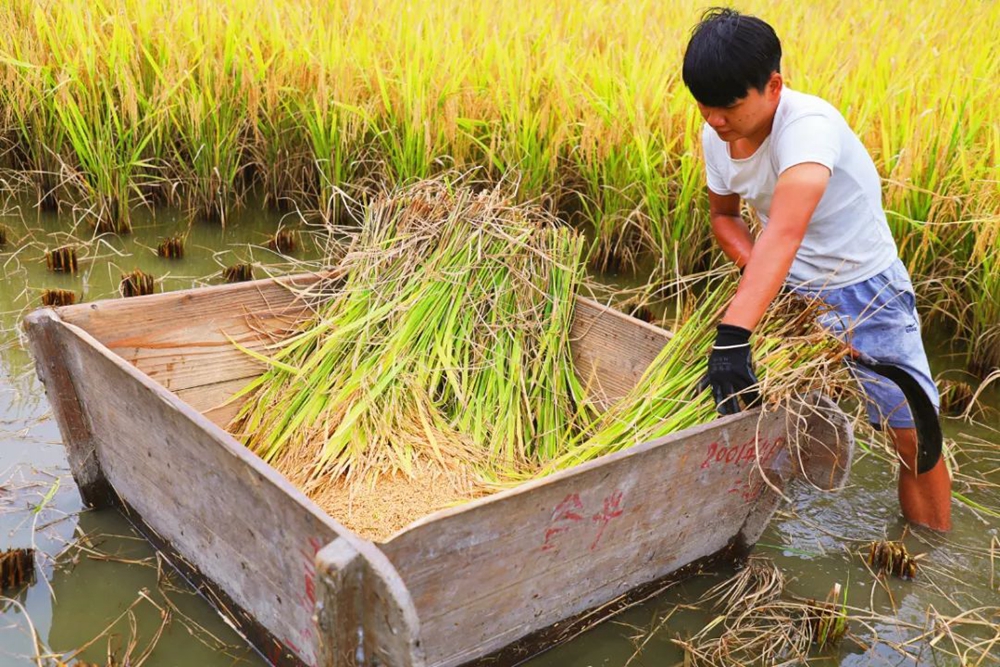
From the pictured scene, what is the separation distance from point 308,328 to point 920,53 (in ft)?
9.68

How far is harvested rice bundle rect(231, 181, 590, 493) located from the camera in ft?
6.58

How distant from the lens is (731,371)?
172 centimetres

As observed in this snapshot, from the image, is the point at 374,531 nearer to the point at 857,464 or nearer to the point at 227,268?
the point at 857,464

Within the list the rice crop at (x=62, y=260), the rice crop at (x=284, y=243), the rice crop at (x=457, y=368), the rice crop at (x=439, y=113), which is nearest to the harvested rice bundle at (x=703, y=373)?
the rice crop at (x=457, y=368)

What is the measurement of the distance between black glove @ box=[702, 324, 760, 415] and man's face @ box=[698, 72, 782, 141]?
1.28ft

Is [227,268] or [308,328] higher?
[308,328]

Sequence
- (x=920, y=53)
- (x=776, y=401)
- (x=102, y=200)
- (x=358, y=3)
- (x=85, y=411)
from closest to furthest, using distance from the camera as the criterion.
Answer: (x=776, y=401) → (x=85, y=411) → (x=102, y=200) → (x=920, y=53) → (x=358, y=3)

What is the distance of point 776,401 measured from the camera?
1.76m

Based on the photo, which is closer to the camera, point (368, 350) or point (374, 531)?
point (374, 531)

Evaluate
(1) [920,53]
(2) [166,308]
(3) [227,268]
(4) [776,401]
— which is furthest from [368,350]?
(1) [920,53]

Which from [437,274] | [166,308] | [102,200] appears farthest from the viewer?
[102,200]

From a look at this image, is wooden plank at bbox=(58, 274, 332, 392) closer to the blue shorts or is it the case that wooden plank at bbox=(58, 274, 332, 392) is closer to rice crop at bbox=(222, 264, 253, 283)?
rice crop at bbox=(222, 264, 253, 283)

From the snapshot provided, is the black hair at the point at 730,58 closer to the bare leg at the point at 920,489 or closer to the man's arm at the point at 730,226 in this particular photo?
the man's arm at the point at 730,226

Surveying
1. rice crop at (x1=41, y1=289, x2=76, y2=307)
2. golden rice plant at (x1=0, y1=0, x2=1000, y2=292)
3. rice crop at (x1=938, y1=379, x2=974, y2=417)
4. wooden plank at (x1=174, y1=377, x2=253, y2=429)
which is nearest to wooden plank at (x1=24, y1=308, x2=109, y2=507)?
wooden plank at (x1=174, y1=377, x2=253, y2=429)
